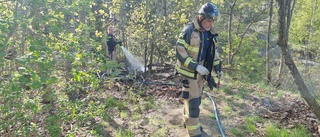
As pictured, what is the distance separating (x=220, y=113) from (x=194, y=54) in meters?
2.05

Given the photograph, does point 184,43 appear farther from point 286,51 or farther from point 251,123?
point 251,123

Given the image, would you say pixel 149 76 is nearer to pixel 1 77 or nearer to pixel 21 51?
pixel 21 51

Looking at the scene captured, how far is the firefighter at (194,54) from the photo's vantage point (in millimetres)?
4066

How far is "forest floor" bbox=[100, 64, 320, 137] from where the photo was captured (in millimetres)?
4891

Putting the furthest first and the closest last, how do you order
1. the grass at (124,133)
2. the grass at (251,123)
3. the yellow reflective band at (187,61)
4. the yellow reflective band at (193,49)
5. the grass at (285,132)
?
the grass at (251,123), the grass at (124,133), the grass at (285,132), the yellow reflective band at (193,49), the yellow reflective band at (187,61)

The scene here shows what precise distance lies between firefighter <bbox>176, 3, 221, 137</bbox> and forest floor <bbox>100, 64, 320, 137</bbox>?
0.61 meters

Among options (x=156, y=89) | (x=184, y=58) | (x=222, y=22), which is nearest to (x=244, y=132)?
(x=184, y=58)

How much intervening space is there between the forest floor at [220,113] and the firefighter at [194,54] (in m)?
0.61

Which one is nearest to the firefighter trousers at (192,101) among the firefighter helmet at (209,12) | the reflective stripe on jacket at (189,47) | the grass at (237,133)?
the reflective stripe on jacket at (189,47)

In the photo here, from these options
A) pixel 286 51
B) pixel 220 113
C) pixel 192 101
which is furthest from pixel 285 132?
pixel 192 101

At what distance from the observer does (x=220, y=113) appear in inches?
227

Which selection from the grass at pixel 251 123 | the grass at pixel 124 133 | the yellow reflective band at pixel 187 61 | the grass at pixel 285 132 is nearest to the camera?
the yellow reflective band at pixel 187 61

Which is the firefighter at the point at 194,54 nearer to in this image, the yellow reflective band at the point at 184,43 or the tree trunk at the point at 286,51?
the yellow reflective band at the point at 184,43

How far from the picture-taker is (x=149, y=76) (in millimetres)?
8984
